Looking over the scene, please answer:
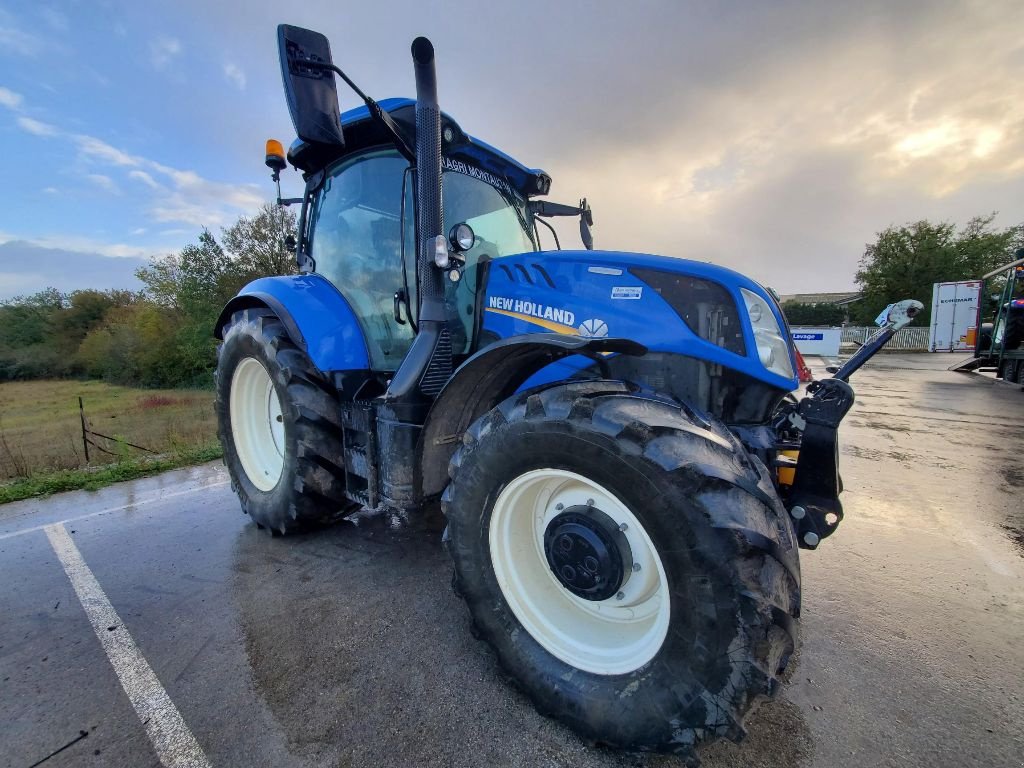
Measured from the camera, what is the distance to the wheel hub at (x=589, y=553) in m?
1.59

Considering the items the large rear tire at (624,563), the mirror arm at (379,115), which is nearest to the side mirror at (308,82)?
the mirror arm at (379,115)

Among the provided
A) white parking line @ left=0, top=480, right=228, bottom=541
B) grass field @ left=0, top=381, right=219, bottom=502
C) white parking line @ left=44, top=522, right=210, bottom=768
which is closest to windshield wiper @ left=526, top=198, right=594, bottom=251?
white parking line @ left=44, top=522, right=210, bottom=768

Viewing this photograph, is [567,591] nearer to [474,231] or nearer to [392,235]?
[474,231]

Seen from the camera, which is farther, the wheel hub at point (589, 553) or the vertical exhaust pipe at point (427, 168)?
the vertical exhaust pipe at point (427, 168)

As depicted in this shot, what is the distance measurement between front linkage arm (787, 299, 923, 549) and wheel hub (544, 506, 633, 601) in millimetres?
791

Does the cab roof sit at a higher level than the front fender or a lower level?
higher

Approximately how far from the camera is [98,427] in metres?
17.7

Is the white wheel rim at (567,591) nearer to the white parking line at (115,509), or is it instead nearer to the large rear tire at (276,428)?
the large rear tire at (276,428)

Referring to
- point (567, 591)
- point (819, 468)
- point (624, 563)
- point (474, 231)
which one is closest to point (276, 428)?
point (474, 231)

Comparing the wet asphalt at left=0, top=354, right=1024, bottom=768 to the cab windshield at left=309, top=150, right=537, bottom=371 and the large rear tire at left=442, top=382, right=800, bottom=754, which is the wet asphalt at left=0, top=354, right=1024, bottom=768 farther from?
the cab windshield at left=309, top=150, right=537, bottom=371

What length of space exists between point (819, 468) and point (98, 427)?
76.5ft

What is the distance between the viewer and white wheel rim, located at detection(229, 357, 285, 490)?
3453mm

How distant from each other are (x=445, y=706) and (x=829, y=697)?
146cm

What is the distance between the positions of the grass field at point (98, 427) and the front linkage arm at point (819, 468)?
586cm
